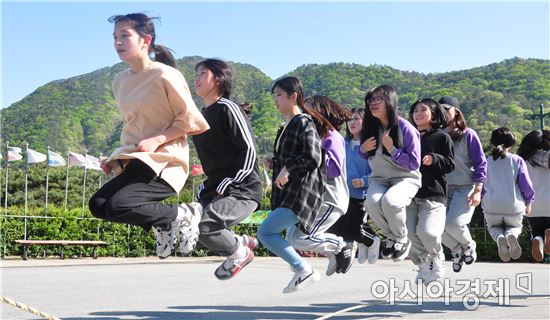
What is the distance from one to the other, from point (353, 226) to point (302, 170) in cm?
191

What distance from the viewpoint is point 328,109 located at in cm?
642

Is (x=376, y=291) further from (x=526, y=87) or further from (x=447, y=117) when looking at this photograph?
(x=526, y=87)

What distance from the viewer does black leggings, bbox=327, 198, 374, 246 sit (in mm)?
7047

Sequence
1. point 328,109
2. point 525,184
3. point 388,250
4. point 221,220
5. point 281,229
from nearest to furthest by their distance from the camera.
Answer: point 221,220
point 281,229
point 388,250
point 328,109
point 525,184

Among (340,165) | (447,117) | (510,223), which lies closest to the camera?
(340,165)

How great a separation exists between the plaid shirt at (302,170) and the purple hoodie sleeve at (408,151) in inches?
35.5

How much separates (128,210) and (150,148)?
43 centimetres

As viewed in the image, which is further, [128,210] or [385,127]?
[385,127]

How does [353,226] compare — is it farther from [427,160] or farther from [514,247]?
[514,247]

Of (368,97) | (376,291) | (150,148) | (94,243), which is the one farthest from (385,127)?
(94,243)

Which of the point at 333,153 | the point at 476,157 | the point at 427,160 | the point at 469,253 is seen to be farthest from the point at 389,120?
the point at 469,253

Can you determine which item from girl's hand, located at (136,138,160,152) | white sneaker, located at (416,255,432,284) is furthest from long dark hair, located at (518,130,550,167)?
girl's hand, located at (136,138,160,152)

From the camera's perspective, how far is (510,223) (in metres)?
7.74

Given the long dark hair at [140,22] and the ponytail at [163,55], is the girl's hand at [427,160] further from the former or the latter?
the long dark hair at [140,22]
